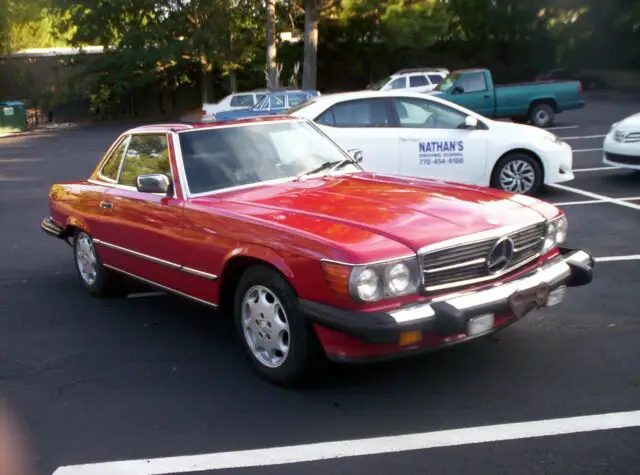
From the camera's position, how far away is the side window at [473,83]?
71.4 ft

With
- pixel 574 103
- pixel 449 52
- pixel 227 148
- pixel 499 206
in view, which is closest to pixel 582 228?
pixel 499 206

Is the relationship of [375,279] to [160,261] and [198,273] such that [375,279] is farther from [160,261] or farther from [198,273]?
[160,261]

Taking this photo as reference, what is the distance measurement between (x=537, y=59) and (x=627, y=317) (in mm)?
45190

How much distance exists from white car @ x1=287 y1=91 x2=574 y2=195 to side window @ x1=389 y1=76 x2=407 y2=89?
1590 centimetres

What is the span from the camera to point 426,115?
10.2 metres

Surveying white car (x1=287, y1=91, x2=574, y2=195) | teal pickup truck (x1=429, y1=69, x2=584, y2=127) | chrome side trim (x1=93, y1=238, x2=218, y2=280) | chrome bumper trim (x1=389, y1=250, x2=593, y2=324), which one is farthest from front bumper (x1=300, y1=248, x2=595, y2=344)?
teal pickup truck (x1=429, y1=69, x2=584, y2=127)

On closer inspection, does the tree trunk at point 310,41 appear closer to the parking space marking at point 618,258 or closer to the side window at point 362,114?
the side window at point 362,114

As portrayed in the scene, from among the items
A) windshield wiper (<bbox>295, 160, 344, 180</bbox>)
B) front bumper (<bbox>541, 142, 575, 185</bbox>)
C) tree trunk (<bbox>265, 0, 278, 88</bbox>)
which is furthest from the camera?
tree trunk (<bbox>265, 0, 278, 88</bbox>)

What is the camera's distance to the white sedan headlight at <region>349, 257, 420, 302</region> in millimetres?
4086

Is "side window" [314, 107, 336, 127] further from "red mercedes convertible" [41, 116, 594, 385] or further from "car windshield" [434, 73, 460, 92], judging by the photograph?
"car windshield" [434, 73, 460, 92]

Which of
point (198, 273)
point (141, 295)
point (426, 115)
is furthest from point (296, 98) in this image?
point (198, 273)

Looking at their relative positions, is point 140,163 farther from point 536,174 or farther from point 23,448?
point 536,174

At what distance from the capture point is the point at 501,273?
4.55 meters

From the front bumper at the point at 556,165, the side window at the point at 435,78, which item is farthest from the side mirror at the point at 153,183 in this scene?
the side window at the point at 435,78
